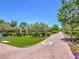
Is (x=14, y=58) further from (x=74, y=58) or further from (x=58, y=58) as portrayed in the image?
(x=74, y=58)

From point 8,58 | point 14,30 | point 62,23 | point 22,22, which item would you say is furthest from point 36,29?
point 8,58

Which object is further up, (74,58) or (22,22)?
(22,22)

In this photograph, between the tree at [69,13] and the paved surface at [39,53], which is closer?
the paved surface at [39,53]

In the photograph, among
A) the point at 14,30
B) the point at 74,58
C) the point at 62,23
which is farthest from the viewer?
the point at 14,30

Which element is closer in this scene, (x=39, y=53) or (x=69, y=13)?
(x=39, y=53)

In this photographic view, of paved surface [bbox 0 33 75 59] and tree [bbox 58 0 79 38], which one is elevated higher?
tree [bbox 58 0 79 38]

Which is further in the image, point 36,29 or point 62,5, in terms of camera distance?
point 36,29

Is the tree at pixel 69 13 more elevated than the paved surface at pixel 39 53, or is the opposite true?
the tree at pixel 69 13

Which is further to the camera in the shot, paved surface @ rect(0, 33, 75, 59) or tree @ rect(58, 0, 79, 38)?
tree @ rect(58, 0, 79, 38)

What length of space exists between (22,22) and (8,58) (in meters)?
90.5

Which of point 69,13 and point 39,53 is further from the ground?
point 69,13

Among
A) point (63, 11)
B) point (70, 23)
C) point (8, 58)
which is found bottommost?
point (8, 58)

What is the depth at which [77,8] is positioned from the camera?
30219 millimetres

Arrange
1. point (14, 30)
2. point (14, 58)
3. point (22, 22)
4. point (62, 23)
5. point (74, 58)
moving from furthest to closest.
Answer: point (22, 22)
point (14, 30)
point (62, 23)
point (14, 58)
point (74, 58)
